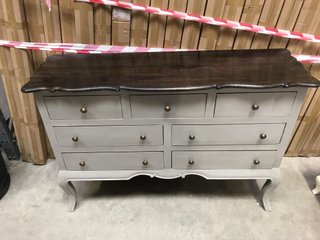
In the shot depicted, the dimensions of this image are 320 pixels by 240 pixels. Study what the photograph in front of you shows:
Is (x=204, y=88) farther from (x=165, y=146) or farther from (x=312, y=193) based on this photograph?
(x=312, y=193)

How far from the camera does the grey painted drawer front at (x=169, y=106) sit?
128 centimetres

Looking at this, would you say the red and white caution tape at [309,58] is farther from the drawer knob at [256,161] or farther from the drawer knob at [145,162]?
the drawer knob at [145,162]

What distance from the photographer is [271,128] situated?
1379 millimetres

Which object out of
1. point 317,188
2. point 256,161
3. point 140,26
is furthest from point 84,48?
point 317,188

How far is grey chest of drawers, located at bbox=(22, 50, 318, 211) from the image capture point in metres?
1.25

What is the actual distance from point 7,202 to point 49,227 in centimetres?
37

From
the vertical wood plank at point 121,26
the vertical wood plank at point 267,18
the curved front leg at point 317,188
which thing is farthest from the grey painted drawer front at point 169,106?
the curved front leg at point 317,188

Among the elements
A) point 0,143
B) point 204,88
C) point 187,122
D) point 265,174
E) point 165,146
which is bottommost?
point 0,143

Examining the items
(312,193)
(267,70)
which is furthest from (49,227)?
(312,193)

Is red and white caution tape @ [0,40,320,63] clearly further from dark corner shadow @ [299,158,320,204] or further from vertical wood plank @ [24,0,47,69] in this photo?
dark corner shadow @ [299,158,320,204]

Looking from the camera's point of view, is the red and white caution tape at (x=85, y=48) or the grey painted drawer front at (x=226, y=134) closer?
the grey painted drawer front at (x=226, y=134)

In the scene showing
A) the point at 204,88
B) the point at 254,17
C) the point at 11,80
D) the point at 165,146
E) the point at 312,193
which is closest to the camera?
the point at 204,88

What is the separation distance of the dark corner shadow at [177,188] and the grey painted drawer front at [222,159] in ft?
1.26

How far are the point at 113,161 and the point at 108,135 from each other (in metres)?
0.19
